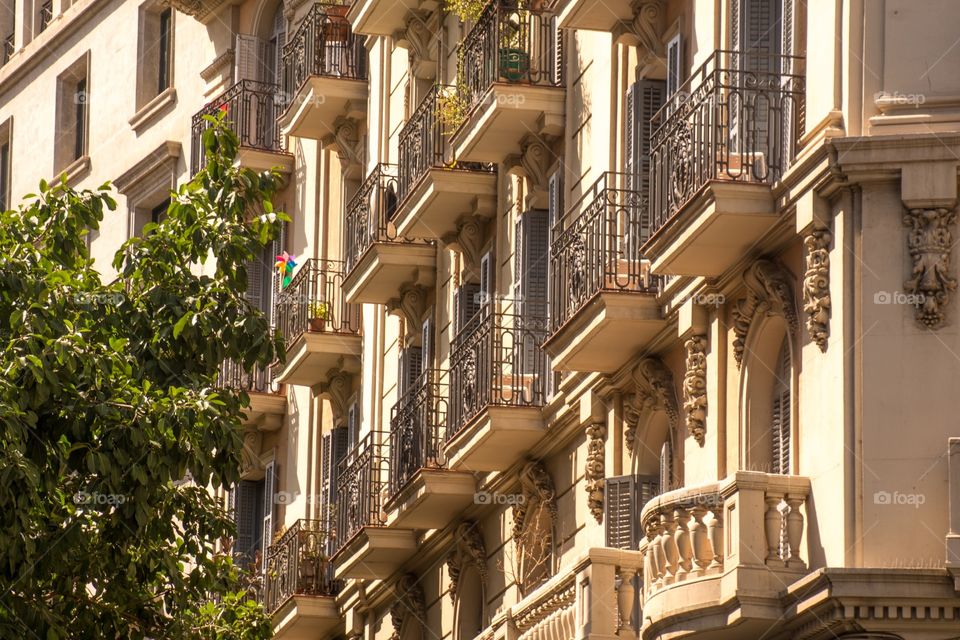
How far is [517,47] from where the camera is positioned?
26828 mm

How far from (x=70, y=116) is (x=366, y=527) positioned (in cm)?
2034

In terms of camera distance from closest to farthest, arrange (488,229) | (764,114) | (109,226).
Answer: (764,114) < (488,229) < (109,226)

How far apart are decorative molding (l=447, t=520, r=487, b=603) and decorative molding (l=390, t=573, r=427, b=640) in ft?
5.04

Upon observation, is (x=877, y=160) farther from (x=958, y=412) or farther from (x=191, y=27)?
(x=191, y=27)

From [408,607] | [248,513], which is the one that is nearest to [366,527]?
[408,607]

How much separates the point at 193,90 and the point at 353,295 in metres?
10.8

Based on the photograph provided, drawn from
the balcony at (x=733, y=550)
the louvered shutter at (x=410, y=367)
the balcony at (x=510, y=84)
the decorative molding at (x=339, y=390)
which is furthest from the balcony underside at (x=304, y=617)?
the balcony at (x=733, y=550)

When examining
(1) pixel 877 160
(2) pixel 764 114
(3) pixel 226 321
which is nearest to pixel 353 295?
(3) pixel 226 321

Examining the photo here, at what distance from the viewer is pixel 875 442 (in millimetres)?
18594

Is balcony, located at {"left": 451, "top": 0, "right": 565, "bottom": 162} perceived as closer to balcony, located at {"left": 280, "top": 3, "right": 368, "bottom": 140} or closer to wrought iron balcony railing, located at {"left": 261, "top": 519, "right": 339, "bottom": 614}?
wrought iron balcony railing, located at {"left": 261, "top": 519, "right": 339, "bottom": 614}

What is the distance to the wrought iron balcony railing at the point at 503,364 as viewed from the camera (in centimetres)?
2612

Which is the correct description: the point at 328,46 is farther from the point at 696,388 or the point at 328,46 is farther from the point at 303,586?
the point at 696,388

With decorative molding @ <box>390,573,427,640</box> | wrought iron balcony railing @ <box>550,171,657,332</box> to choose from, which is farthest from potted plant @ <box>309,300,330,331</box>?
wrought iron balcony railing @ <box>550,171,657,332</box>

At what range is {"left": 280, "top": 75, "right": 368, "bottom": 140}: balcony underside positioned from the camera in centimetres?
3459
